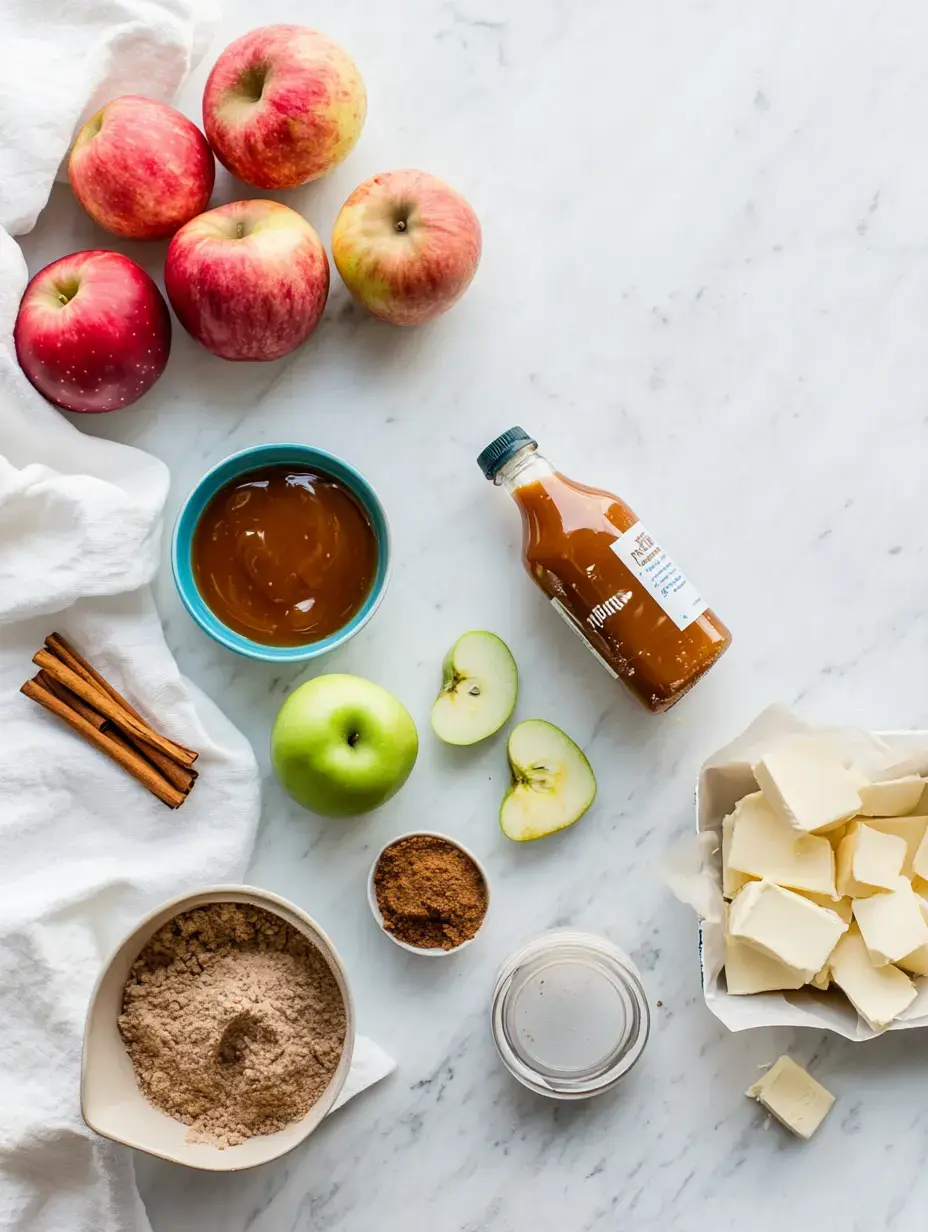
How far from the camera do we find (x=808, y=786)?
114 cm

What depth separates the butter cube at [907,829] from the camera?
3.82ft

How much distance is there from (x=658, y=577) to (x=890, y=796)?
35 centimetres

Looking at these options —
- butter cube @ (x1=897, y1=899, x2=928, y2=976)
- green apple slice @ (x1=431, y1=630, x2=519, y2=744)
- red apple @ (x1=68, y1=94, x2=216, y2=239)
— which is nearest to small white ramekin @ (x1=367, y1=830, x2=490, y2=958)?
green apple slice @ (x1=431, y1=630, x2=519, y2=744)

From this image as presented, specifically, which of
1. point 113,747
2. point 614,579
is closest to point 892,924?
point 614,579

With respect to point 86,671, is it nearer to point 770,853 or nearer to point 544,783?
point 544,783

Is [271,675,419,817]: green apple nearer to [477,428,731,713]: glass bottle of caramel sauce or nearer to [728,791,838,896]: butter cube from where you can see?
[477,428,731,713]: glass bottle of caramel sauce

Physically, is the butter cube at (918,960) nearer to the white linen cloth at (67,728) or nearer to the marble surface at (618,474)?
the marble surface at (618,474)

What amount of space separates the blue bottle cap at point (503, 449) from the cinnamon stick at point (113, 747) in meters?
0.51

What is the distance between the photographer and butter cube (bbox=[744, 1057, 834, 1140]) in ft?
4.04

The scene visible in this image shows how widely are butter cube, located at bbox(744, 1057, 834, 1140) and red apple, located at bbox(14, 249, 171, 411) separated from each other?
1.08 meters

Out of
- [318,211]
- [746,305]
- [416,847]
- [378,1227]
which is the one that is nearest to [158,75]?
[318,211]

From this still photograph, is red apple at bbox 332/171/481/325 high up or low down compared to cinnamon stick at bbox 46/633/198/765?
up

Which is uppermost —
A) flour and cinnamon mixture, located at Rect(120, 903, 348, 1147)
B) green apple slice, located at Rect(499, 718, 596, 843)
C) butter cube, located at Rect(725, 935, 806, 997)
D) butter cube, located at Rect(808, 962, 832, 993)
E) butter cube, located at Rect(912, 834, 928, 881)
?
butter cube, located at Rect(912, 834, 928, 881)

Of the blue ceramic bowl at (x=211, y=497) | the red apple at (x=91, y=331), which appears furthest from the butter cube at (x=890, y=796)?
the red apple at (x=91, y=331)
